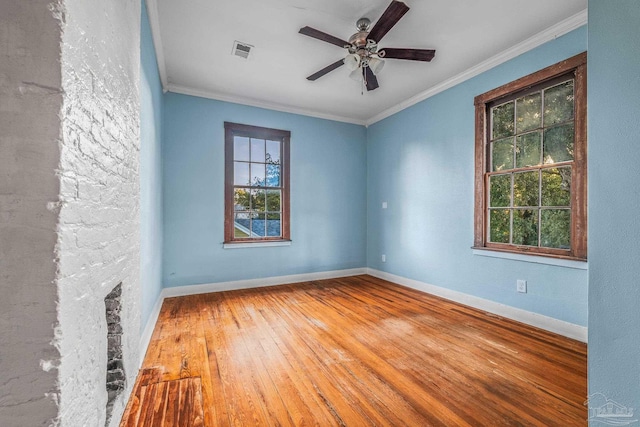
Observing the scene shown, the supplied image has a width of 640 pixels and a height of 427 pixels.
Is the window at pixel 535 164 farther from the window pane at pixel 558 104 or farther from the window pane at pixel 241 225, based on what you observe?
the window pane at pixel 241 225

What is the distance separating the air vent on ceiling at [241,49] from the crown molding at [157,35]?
2.23 ft

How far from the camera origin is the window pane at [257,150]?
14.1ft

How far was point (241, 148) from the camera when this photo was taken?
422 cm

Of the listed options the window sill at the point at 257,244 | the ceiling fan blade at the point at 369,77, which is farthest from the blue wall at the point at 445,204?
the window sill at the point at 257,244

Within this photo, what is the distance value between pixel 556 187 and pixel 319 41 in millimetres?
2696

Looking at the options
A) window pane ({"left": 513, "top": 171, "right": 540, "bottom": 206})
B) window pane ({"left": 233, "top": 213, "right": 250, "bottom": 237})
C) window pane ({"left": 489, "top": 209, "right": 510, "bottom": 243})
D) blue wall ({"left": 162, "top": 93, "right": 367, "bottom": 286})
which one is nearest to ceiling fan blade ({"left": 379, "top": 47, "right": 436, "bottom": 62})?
window pane ({"left": 513, "top": 171, "right": 540, "bottom": 206})

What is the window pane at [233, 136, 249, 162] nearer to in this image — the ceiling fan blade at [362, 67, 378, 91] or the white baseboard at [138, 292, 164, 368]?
the ceiling fan blade at [362, 67, 378, 91]

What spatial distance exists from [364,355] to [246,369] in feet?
2.95

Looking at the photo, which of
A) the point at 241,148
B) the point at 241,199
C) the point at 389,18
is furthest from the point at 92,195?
the point at 241,148

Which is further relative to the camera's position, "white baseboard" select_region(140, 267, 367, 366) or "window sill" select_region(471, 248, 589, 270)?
"white baseboard" select_region(140, 267, 367, 366)

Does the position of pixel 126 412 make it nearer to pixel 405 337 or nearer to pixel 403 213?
pixel 405 337

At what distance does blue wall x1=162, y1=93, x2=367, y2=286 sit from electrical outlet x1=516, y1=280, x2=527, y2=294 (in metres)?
2.58

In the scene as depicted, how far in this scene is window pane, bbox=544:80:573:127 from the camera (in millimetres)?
2553

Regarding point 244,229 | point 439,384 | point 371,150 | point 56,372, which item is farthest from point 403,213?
point 56,372
